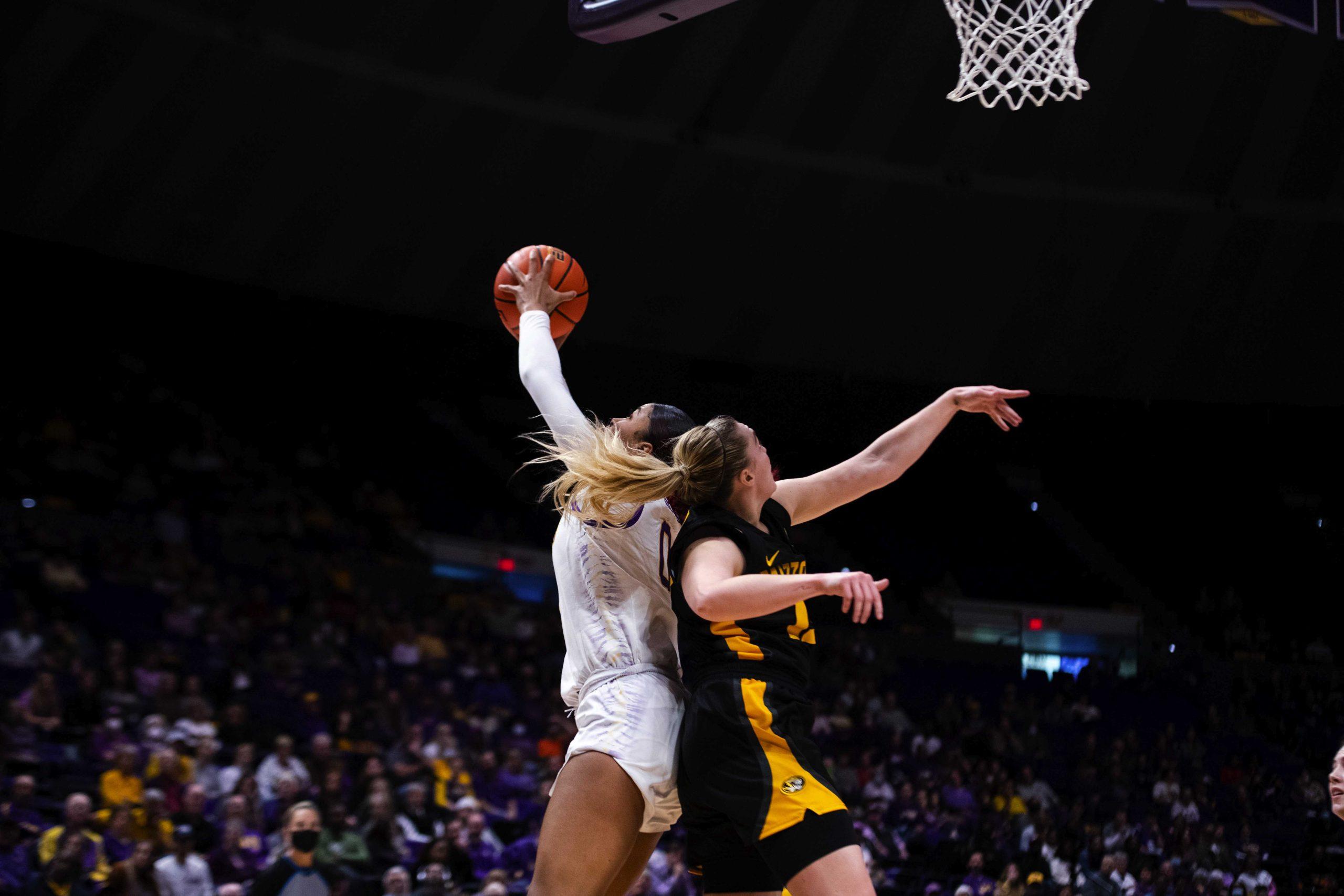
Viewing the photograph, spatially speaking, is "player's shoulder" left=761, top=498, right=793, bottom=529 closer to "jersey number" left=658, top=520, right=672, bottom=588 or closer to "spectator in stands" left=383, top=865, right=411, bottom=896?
"jersey number" left=658, top=520, right=672, bottom=588

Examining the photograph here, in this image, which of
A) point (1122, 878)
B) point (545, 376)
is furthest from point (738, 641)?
point (1122, 878)

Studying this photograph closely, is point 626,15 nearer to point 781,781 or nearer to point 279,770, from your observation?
point 781,781

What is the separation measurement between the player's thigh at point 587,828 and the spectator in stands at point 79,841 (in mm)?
5477

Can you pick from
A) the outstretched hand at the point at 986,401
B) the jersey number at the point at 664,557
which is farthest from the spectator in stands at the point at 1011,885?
the jersey number at the point at 664,557

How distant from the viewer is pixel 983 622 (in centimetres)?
1917

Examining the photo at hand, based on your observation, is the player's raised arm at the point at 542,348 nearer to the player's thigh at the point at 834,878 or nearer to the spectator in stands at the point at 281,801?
the player's thigh at the point at 834,878

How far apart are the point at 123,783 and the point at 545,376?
6.64 metres

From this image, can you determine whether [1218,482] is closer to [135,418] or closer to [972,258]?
[972,258]

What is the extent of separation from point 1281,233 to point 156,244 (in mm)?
12357

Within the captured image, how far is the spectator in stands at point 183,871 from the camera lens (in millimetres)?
7297

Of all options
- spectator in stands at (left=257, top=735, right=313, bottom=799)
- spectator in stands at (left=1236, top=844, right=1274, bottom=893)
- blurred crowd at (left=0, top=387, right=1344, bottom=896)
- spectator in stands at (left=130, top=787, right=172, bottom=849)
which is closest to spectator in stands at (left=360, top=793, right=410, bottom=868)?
blurred crowd at (left=0, top=387, right=1344, bottom=896)

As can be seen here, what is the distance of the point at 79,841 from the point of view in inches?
286

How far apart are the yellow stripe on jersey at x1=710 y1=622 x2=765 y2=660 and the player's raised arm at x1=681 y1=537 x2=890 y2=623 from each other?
104mm

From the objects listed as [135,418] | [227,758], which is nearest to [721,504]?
[227,758]
